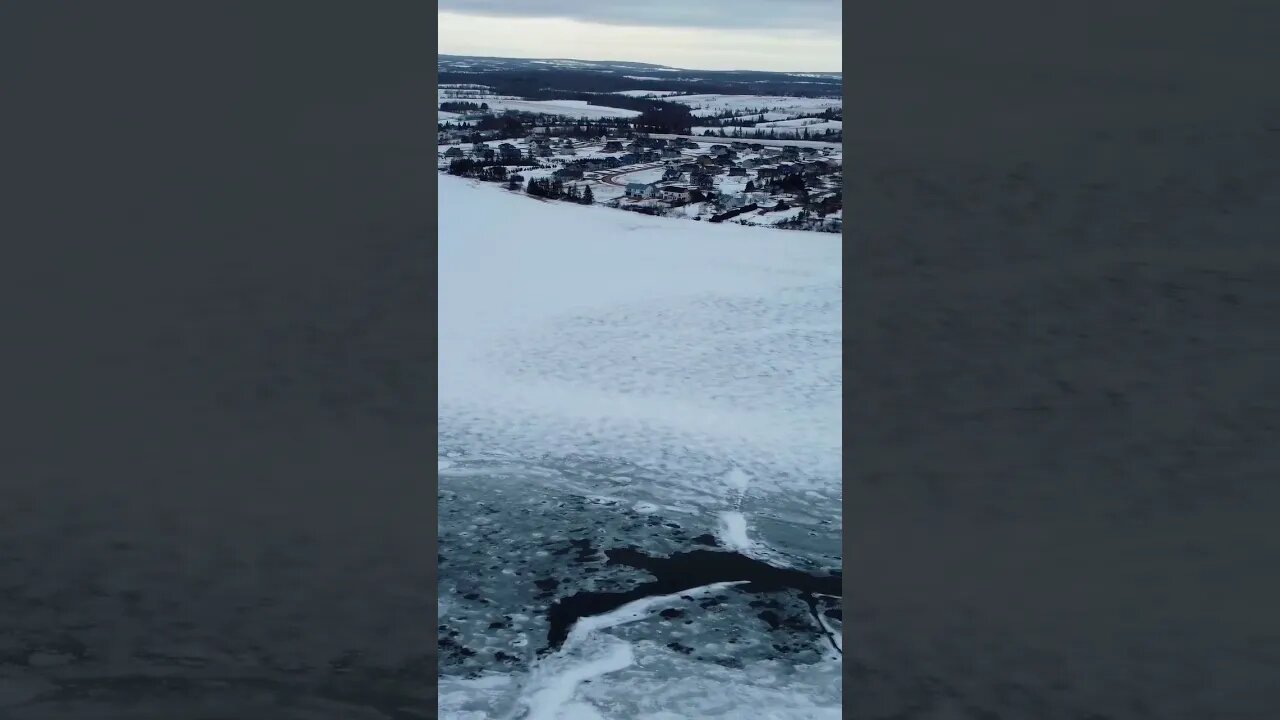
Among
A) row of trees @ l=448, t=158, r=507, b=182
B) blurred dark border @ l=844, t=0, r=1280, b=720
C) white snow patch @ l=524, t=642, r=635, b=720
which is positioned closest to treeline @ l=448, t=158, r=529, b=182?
row of trees @ l=448, t=158, r=507, b=182

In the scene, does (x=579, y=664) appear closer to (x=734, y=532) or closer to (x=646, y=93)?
(x=734, y=532)

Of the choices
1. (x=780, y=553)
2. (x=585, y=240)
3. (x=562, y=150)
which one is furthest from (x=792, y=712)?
(x=562, y=150)
